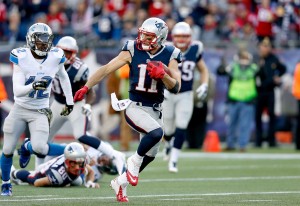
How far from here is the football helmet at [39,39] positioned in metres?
9.52

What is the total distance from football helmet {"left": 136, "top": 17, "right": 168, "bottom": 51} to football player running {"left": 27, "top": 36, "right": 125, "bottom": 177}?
7.08 ft

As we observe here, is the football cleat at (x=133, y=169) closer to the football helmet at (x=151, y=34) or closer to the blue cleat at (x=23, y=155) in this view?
the football helmet at (x=151, y=34)

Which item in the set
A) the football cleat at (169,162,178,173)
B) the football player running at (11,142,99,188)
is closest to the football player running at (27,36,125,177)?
the football player running at (11,142,99,188)

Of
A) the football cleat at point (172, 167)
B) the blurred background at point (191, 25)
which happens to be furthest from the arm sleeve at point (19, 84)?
the blurred background at point (191, 25)

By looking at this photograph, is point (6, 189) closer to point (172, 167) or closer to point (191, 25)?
point (172, 167)

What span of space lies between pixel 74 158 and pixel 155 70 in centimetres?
177

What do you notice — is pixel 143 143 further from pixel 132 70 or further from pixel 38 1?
pixel 38 1

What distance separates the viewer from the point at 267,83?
59.8ft

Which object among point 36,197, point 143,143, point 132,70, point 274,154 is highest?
point 132,70

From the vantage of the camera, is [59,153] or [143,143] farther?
[59,153]

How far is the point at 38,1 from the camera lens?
21.4 meters

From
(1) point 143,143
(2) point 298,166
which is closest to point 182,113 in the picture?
(2) point 298,166

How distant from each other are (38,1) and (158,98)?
12.4 meters

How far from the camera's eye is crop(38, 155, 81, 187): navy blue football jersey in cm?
1039
